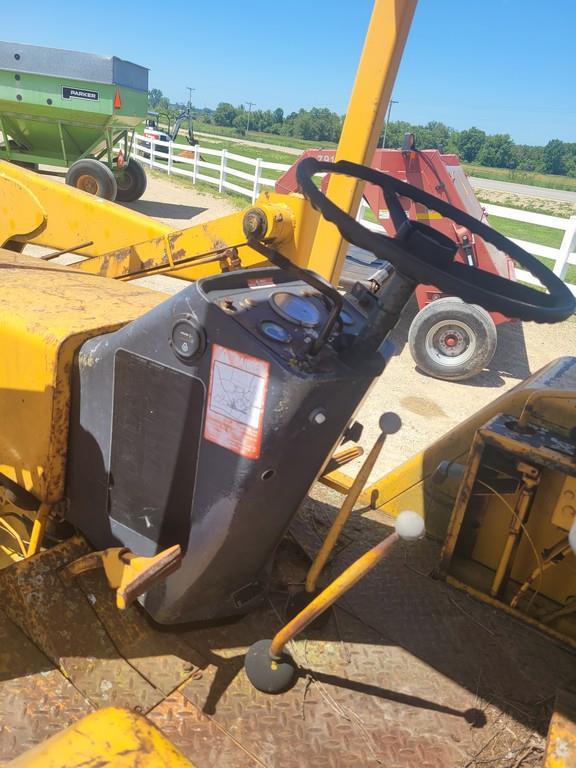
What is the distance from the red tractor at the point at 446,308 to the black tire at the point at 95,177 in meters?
5.65

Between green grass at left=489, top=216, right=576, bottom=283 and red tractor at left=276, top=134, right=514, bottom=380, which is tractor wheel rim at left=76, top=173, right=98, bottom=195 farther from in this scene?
green grass at left=489, top=216, right=576, bottom=283

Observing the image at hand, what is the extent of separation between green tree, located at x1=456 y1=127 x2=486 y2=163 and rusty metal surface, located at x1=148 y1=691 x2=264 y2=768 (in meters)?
70.8

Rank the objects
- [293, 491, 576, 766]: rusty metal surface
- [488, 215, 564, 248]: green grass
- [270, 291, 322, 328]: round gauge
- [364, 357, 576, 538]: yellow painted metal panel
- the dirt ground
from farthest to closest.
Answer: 1. [488, 215, 564, 248]: green grass
2. the dirt ground
3. [364, 357, 576, 538]: yellow painted metal panel
4. [293, 491, 576, 766]: rusty metal surface
5. [270, 291, 322, 328]: round gauge

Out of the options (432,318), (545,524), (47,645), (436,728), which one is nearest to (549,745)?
(436,728)

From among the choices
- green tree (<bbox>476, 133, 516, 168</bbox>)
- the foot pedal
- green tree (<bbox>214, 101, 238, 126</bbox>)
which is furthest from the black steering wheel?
green tree (<bbox>214, 101, 238, 126</bbox>)

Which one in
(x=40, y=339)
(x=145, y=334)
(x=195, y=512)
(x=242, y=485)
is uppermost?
(x=145, y=334)

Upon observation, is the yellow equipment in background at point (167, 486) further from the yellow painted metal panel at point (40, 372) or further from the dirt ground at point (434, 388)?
the dirt ground at point (434, 388)

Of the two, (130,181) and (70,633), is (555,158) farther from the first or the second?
(70,633)

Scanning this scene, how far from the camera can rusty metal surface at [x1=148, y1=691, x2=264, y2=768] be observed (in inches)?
57.7

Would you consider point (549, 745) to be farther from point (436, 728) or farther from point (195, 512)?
point (195, 512)

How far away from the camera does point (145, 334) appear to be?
1.57 metres

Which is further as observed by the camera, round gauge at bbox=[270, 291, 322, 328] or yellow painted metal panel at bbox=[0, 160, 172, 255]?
yellow painted metal panel at bbox=[0, 160, 172, 255]

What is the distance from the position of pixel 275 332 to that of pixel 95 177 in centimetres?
1047

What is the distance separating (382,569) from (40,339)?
146 centimetres
